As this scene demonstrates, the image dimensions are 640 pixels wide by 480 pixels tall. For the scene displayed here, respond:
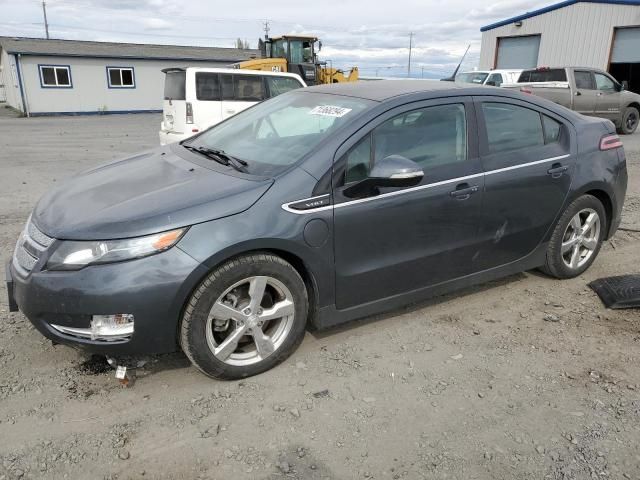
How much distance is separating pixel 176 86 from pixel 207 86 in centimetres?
62

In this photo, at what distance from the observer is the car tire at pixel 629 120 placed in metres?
15.4

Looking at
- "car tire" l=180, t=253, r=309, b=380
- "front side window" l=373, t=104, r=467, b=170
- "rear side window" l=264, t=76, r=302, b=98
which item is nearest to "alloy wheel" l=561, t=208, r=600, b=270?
"front side window" l=373, t=104, r=467, b=170

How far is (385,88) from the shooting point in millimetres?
3627

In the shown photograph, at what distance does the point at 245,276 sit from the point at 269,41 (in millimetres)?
18451

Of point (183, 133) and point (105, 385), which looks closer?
point (105, 385)

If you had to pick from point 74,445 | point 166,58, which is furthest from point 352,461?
point 166,58

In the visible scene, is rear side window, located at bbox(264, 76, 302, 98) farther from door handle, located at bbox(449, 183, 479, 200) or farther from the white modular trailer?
the white modular trailer

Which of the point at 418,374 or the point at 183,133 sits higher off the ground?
the point at 183,133

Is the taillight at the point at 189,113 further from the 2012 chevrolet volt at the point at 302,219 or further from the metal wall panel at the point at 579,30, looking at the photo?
the metal wall panel at the point at 579,30

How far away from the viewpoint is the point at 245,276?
280cm

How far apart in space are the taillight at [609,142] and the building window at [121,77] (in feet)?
88.6

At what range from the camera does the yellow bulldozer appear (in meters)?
17.2

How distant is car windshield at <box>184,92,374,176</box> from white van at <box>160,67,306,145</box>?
18.5 feet

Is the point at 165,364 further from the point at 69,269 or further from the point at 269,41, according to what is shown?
the point at 269,41
